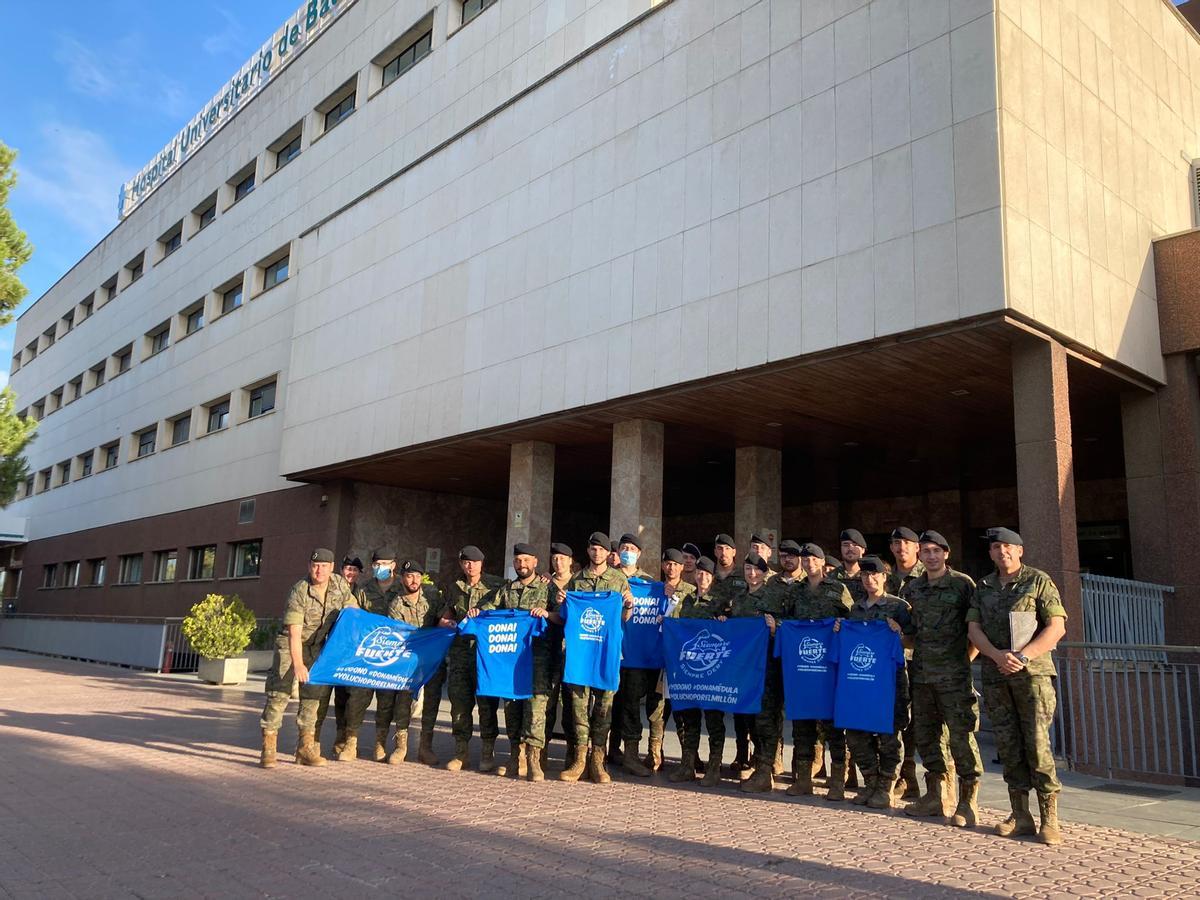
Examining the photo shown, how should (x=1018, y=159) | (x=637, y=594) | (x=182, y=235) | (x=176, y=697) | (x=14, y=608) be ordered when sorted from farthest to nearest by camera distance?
1. (x=14, y=608)
2. (x=182, y=235)
3. (x=176, y=697)
4. (x=1018, y=159)
5. (x=637, y=594)

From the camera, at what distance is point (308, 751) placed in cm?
912

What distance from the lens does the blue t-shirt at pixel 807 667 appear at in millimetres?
7926

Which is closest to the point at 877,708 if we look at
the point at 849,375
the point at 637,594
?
the point at 637,594

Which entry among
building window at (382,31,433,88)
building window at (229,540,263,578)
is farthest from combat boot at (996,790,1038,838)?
building window at (229,540,263,578)

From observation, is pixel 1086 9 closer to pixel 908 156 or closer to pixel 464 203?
pixel 908 156

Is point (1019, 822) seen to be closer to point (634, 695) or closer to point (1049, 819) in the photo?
point (1049, 819)

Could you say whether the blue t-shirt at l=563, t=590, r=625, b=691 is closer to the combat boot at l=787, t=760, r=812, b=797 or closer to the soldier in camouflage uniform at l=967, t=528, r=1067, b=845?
the combat boot at l=787, t=760, r=812, b=797

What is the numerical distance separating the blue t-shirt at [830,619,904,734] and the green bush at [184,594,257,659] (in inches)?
586

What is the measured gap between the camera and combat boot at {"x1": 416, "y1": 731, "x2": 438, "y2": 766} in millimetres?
9422

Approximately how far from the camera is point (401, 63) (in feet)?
85.8

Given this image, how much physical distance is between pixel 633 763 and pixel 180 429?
29362mm

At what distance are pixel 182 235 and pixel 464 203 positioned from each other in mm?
21553

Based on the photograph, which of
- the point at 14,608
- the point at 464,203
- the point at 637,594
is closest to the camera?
the point at 637,594

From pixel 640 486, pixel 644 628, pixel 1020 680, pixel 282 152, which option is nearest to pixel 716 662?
pixel 644 628
